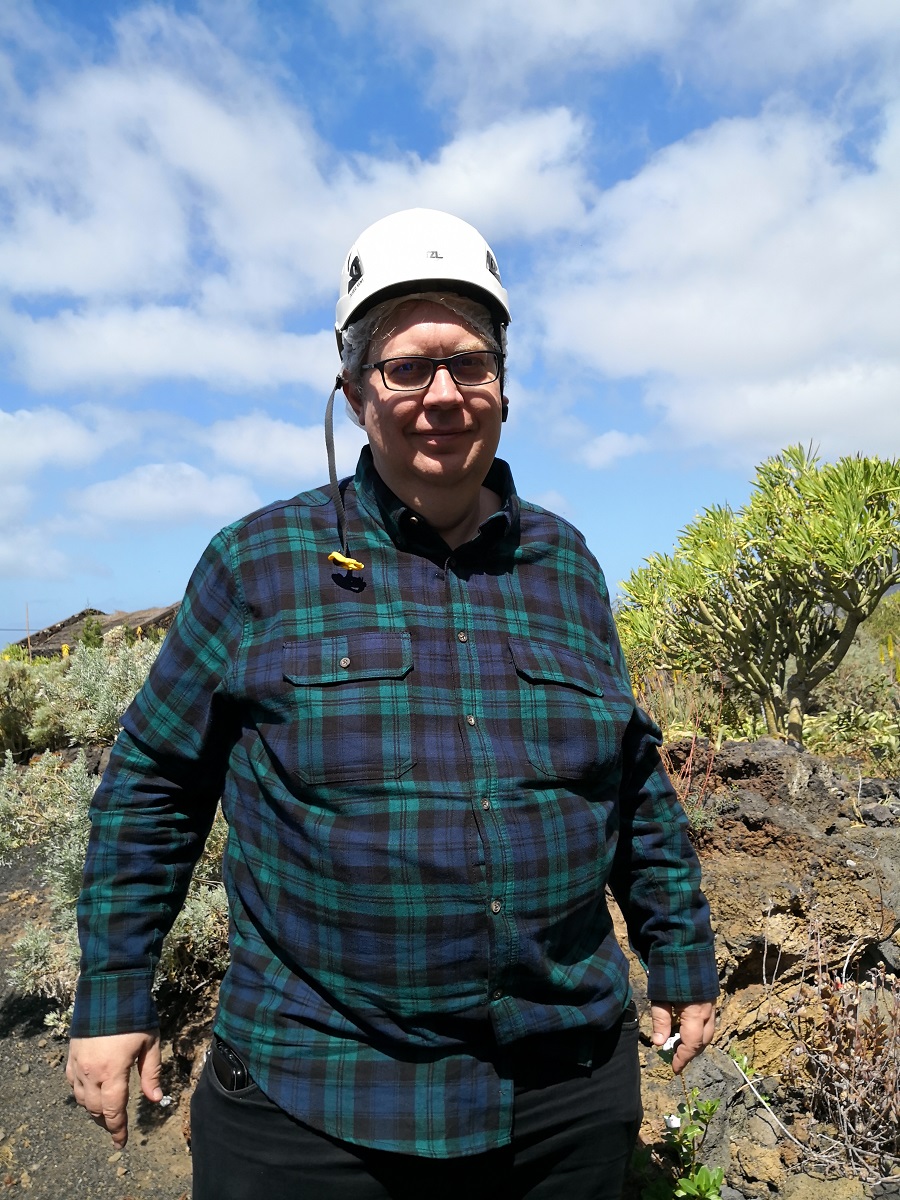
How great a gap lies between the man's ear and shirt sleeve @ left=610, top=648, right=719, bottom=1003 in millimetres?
870

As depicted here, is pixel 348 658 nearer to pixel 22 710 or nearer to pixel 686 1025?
pixel 686 1025

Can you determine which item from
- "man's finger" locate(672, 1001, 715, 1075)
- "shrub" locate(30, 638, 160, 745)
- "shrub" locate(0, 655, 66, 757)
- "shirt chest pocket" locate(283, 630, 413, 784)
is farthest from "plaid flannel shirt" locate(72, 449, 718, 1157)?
"shrub" locate(0, 655, 66, 757)

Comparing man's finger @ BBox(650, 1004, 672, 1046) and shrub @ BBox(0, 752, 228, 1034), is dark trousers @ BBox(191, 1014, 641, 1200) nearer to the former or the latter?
man's finger @ BBox(650, 1004, 672, 1046)

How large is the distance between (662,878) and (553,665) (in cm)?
55

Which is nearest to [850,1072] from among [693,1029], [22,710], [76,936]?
[693,1029]

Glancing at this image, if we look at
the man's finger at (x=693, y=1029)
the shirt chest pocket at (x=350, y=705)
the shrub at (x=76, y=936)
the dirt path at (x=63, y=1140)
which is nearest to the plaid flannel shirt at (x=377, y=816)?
the shirt chest pocket at (x=350, y=705)

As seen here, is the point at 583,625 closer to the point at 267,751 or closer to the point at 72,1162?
the point at 267,751

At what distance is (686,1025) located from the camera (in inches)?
74.3

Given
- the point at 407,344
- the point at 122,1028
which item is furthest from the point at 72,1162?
the point at 407,344

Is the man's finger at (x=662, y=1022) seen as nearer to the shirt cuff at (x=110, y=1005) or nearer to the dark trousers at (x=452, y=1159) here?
the dark trousers at (x=452, y=1159)

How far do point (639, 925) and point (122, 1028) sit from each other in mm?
1047

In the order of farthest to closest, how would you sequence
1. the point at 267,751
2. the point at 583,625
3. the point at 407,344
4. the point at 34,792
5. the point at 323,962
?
the point at 34,792 → the point at 583,625 → the point at 407,344 → the point at 267,751 → the point at 323,962

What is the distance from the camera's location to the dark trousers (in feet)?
4.73

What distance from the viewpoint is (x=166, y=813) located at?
164 cm
